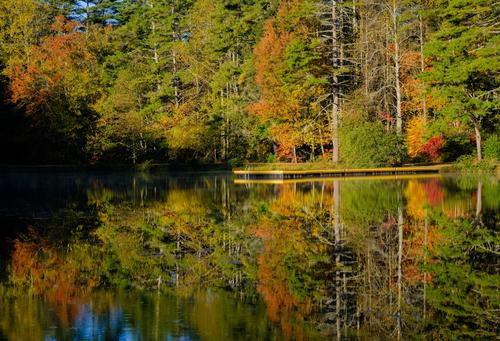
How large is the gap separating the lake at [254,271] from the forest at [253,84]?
53.6ft

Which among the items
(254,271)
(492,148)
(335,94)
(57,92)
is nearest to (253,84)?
(335,94)

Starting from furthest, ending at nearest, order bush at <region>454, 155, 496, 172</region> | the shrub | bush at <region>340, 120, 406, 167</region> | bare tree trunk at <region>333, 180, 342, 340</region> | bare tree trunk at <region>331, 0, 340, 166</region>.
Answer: bare tree trunk at <region>331, 0, 340, 166</region>
bush at <region>340, 120, 406, 167</region>
the shrub
bush at <region>454, 155, 496, 172</region>
bare tree trunk at <region>333, 180, 342, 340</region>

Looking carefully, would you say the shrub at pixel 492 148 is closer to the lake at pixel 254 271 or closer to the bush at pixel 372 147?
the bush at pixel 372 147

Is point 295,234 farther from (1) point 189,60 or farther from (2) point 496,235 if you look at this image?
(1) point 189,60

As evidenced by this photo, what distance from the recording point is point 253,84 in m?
50.8

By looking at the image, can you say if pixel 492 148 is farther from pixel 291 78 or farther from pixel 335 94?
pixel 291 78

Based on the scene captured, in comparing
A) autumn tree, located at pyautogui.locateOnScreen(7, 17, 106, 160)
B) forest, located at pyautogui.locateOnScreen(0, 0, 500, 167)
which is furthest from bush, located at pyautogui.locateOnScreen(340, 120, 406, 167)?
autumn tree, located at pyautogui.locateOnScreen(7, 17, 106, 160)

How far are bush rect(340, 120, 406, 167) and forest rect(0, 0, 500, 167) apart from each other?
0.26ft

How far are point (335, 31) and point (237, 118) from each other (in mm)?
11400

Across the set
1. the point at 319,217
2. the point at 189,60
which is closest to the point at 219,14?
the point at 189,60

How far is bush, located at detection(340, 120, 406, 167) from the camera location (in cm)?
3659

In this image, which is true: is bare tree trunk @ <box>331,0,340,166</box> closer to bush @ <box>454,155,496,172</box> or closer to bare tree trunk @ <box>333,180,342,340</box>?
bush @ <box>454,155,496,172</box>

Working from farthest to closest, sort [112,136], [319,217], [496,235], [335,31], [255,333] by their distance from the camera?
[112,136], [335,31], [319,217], [496,235], [255,333]

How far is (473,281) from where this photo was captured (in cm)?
951
